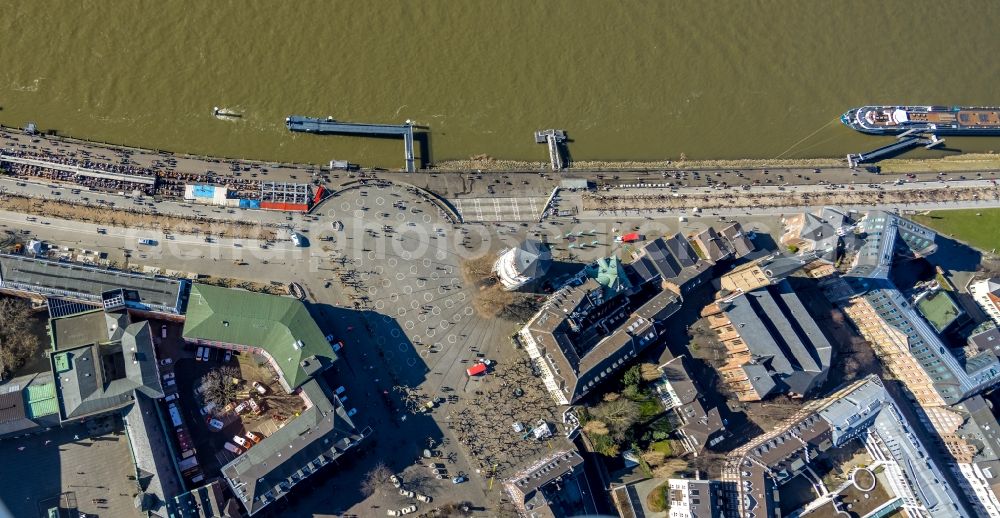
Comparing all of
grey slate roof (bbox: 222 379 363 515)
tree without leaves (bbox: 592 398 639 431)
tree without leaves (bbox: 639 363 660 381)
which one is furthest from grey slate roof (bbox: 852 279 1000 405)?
grey slate roof (bbox: 222 379 363 515)

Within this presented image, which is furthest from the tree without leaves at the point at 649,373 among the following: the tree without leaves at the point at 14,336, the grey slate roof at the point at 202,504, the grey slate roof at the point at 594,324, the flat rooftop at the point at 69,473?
the tree without leaves at the point at 14,336

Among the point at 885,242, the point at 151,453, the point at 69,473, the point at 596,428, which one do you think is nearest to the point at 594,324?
the point at 596,428

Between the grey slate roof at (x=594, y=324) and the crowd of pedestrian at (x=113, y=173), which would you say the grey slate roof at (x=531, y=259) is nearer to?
the grey slate roof at (x=594, y=324)

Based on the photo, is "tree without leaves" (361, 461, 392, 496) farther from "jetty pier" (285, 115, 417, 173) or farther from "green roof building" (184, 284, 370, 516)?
"jetty pier" (285, 115, 417, 173)

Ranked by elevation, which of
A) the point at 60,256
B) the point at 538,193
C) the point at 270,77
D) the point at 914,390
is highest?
the point at 270,77

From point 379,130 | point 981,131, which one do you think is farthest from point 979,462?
point 379,130

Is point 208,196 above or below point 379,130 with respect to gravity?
below

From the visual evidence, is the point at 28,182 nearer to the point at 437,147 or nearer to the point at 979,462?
the point at 437,147
